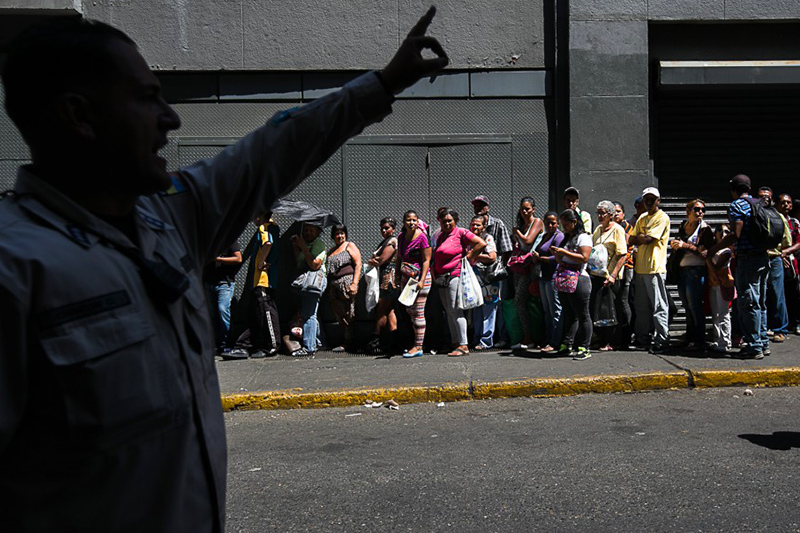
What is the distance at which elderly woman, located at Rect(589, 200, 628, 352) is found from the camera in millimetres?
9438

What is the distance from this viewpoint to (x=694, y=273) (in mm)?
9508

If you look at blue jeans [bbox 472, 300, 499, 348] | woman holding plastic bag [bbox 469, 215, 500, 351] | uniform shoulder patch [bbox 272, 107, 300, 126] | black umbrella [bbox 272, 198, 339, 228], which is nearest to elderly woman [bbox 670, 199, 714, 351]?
woman holding plastic bag [bbox 469, 215, 500, 351]

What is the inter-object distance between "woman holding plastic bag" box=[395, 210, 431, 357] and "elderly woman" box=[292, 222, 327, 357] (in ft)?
3.80

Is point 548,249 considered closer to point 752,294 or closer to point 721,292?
point 721,292

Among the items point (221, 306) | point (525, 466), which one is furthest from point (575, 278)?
point (221, 306)

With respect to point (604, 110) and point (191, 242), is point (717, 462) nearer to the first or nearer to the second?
point (191, 242)

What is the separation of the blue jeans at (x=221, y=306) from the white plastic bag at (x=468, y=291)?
3.05m

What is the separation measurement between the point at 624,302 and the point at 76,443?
9154 millimetres

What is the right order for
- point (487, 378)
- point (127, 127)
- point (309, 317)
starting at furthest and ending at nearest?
point (309, 317) < point (487, 378) < point (127, 127)

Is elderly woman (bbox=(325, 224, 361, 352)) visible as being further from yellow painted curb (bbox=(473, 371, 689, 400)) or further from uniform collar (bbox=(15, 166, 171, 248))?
uniform collar (bbox=(15, 166, 171, 248))

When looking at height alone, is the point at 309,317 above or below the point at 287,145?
below

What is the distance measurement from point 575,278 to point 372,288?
279 cm

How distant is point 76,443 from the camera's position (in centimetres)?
131

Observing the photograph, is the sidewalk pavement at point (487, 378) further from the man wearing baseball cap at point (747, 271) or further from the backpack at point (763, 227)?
the backpack at point (763, 227)
